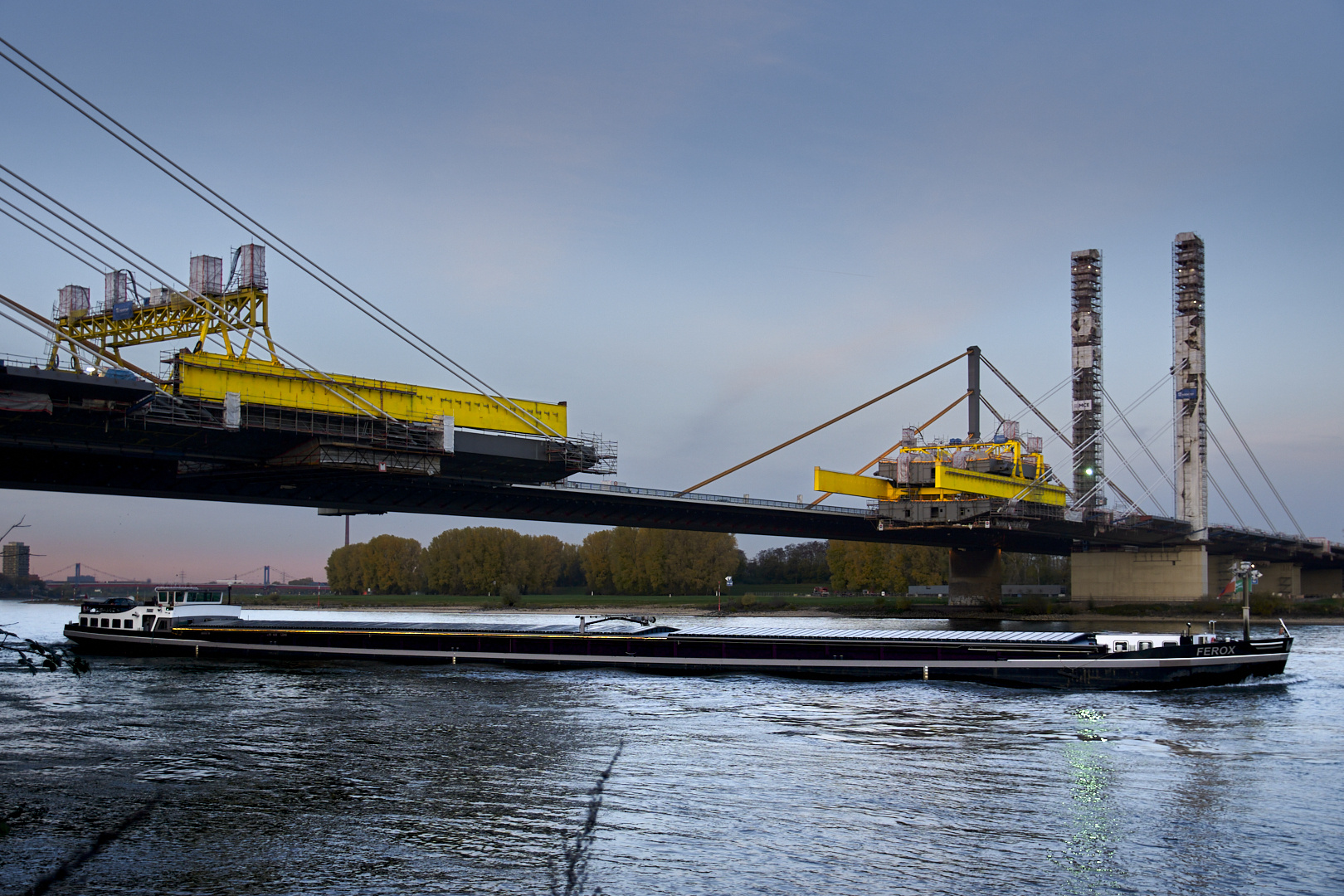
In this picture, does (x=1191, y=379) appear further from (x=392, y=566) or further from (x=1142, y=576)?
(x=392, y=566)

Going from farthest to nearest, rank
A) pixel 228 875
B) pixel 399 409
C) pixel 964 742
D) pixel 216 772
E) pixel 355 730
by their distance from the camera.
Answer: pixel 399 409 < pixel 355 730 < pixel 964 742 < pixel 216 772 < pixel 228 875

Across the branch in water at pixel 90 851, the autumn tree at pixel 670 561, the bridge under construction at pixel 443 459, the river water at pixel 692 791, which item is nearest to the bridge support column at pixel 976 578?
the bridge under construction at pixel 443 459

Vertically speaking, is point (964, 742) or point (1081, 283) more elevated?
point (1081, 283)

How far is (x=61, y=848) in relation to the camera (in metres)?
18.2

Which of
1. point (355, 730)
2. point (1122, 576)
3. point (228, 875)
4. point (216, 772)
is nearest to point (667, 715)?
point (355, 730)

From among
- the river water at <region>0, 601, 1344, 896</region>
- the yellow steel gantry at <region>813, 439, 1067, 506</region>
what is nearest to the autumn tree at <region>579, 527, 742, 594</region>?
the yellow steel gantry at <region>813, 439, 1067, 506</region>

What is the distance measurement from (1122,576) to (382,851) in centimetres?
11388

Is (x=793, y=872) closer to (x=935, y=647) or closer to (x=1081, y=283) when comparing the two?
(x=935, y=647)

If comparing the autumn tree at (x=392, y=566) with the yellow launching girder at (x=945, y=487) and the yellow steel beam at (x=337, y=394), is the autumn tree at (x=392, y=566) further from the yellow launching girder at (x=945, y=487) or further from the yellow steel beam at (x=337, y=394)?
the yellow steel beam at (x=337, y=394)

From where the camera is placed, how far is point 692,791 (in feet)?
74.2

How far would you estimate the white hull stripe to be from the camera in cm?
4141

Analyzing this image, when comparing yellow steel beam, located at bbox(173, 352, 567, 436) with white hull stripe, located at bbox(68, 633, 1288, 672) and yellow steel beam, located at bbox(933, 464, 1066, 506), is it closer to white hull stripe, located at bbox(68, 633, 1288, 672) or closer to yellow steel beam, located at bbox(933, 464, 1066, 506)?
white hull stripe, located at bbox(68, 633, 1288, 672)

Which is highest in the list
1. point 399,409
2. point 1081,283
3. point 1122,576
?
point 1081,283

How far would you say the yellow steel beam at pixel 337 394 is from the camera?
55.4 m
